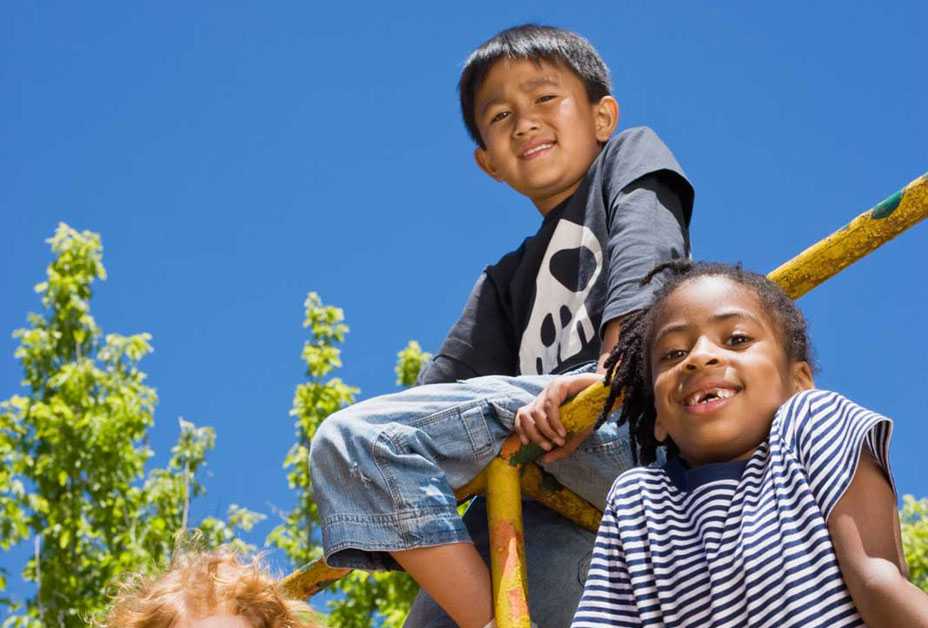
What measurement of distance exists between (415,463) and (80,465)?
853 centimetres

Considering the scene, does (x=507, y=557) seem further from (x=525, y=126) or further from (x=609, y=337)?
(x=525, y=126)

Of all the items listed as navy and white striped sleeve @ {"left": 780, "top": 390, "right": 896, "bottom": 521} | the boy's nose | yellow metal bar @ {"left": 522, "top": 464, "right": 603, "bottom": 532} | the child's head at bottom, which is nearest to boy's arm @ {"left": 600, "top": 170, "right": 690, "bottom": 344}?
yellow metal bar @ {"left": 522, "top": 464, "right": 603, "bottom": 532}

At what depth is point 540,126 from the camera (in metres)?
3.26

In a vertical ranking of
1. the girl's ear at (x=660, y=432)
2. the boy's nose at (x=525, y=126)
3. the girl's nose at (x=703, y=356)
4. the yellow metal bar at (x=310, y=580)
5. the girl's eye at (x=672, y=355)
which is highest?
the boy's nose at (x=525, y=126)

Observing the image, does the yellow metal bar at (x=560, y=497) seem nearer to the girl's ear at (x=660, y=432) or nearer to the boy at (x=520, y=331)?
the boy at (x=520, y=331)

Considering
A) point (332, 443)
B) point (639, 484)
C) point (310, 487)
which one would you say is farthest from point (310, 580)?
point (310, 487)

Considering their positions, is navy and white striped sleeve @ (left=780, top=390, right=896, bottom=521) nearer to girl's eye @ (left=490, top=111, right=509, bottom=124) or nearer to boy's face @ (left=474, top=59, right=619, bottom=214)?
boy's face @ (left=474, top=59, right=619, bottom=214)

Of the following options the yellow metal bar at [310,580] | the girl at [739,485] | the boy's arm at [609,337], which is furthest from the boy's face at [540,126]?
the yellow metal bar at [310,580]

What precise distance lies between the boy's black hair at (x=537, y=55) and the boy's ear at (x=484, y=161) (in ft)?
0.27

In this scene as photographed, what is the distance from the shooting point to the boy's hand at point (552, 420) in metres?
2.42

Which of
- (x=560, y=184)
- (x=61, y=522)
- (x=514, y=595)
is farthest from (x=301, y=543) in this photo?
(x=514, y=595)

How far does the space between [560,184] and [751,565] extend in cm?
152

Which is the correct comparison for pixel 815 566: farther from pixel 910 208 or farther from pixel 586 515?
pixel 586 515

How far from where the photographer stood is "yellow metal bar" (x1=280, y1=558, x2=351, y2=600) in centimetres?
270
